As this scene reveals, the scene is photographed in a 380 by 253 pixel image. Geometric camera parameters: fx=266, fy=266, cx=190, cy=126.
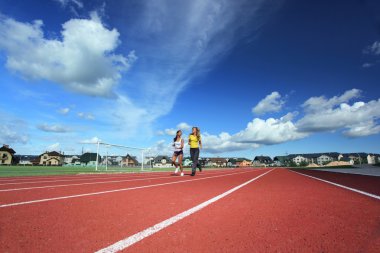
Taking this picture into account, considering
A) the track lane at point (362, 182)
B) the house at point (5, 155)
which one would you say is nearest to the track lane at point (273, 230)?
the track lane at point (362, 182)

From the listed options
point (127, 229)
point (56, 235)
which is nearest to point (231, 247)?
point (127, 229)

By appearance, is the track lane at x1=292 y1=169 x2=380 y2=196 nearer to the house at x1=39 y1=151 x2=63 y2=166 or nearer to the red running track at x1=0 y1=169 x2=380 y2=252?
the red running track at x1=0 y1=169 x2=380 y2=252

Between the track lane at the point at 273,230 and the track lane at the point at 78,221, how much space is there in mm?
401

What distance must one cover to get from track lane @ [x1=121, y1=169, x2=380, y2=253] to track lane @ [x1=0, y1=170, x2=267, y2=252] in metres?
0.40

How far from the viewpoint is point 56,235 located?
237cm

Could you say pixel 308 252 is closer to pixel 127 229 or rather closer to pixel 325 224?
pixel 325 224

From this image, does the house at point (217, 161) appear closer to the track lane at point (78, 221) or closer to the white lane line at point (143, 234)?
the track lane at point (78, 221)

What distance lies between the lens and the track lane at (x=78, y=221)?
7.08 feet

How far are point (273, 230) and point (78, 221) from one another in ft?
6.67

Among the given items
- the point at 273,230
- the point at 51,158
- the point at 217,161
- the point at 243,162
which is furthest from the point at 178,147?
the point at 243,162

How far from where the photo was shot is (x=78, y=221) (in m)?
2.88

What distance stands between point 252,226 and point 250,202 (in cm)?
150

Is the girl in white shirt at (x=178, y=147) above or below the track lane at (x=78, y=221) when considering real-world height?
above

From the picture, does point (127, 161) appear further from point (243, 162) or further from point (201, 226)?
point (243, 162)
